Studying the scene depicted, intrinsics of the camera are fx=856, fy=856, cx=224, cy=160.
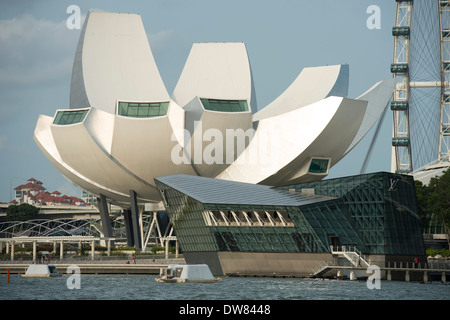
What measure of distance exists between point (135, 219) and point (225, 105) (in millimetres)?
16819

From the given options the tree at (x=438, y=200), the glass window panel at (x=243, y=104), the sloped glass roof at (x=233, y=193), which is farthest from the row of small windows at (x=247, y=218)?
the tree at (x=438, y=200)

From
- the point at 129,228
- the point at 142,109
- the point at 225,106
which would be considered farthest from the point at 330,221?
the point at 129,228

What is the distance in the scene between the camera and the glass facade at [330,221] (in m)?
70.5

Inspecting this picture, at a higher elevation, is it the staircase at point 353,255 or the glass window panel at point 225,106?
the glass window panel at point 225,106

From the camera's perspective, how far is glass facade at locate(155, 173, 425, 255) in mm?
70500

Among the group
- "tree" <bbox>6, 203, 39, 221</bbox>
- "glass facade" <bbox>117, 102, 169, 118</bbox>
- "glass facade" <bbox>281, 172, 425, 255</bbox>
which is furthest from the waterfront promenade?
"tree" <bbox>6, 203, 39, 221</bbox>

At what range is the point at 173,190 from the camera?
7712 centimetres

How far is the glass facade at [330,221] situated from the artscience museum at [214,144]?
11 cm

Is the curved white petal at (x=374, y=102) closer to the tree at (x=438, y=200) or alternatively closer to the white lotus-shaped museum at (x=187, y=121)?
the white lotus-shaped museum at (x=187, y=121)

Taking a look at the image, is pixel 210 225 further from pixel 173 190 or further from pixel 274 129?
pixel 274 129

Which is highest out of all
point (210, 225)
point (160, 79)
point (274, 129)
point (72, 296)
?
point (160, 79)
